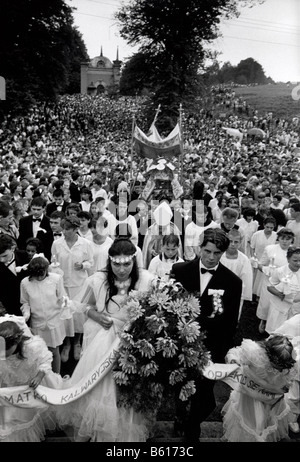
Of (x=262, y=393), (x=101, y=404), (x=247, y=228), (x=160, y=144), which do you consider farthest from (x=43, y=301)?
(x=160, y=144)

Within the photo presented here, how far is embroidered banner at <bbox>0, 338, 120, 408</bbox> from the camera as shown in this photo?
352cm

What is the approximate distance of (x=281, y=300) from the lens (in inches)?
243

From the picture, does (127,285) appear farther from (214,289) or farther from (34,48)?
(34,48)

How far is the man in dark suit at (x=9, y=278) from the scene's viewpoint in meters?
4.86

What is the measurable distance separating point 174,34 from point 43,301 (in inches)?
1527

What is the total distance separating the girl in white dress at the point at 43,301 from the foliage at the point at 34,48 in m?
31.0

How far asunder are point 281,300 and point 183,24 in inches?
1519

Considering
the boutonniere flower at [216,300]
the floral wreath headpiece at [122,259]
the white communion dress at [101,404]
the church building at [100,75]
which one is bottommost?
the white communion dress at [101,404]

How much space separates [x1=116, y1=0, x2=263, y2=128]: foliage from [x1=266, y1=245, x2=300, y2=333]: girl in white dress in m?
33.2

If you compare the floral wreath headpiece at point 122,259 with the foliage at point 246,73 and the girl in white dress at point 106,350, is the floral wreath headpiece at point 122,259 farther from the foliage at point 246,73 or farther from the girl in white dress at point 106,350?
the foliage at point 246,73

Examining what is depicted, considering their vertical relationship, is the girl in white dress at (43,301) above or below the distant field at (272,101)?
below

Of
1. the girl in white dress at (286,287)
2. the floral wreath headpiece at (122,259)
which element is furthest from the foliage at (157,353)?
the girl in white dress at (286,287)

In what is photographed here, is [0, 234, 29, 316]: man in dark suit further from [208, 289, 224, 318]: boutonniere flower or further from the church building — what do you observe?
the church building
